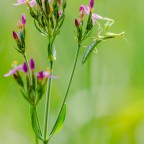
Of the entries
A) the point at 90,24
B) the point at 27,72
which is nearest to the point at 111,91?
the point at 90,24

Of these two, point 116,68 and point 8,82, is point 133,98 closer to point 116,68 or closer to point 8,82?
point 116,68

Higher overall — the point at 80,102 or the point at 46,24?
the point at 46,24

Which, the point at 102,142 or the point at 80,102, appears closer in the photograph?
the point at 102,142

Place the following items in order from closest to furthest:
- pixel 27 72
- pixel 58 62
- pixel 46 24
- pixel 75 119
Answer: pixel 27 72 → pixel 46 24 → pixel 75 119 → pixel 58 62

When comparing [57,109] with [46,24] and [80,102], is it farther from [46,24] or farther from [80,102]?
[46,24]

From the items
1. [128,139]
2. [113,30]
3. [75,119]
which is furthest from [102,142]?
[113,30]

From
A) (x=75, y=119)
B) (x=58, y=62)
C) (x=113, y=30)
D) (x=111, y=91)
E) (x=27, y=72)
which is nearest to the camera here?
(x=27, y=72)
